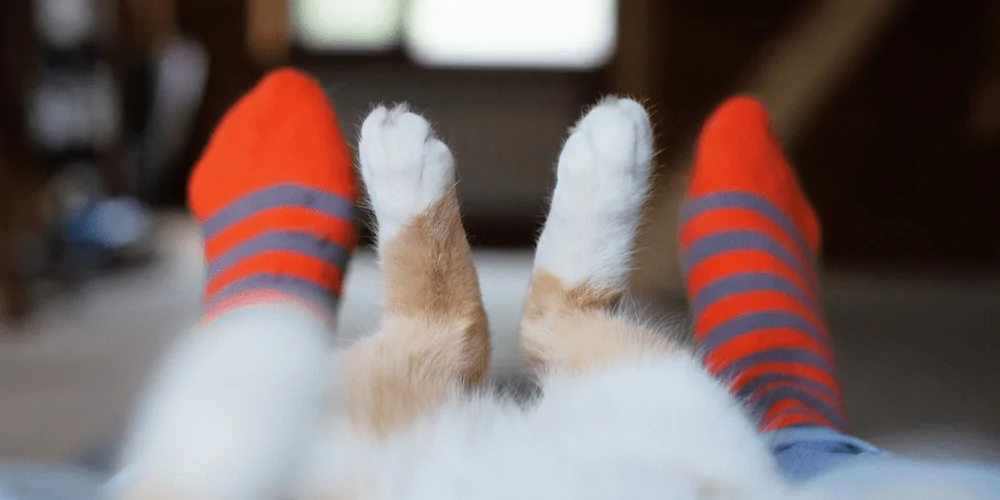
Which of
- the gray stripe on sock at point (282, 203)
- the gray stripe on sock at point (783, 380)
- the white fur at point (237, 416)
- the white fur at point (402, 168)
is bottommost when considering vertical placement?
the gray stripe on sock at point (783, 380)

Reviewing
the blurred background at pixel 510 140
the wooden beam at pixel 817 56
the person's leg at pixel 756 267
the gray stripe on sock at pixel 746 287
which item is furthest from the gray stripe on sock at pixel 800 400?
the wooden beam at pixel 817 56

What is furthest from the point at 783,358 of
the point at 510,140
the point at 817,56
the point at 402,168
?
the point at 510,140

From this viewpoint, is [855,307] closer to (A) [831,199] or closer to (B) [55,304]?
(A) [831,199]

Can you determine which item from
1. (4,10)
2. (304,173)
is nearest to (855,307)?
(304,173)

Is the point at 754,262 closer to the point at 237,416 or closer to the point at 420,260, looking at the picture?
the point at 420,260

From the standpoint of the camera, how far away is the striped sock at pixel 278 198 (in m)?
0.93

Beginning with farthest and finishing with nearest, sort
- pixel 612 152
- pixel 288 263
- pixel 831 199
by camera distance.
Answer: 1. pixel 831 199
2. pixel 288 263
3. pixel 612 152

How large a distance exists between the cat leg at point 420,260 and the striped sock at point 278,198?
19 cm

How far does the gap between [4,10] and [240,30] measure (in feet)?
4.99

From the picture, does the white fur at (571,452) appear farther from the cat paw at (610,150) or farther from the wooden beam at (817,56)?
the wooden beam at (817,56)

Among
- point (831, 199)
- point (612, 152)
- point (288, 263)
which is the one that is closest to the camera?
point (612, 152)

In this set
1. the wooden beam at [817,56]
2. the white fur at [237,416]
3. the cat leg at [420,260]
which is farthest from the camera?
the wooden beam at [817,56]

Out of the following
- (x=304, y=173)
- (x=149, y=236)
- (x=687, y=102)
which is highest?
(x=304, y=173)

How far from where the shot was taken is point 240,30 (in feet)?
11.8
